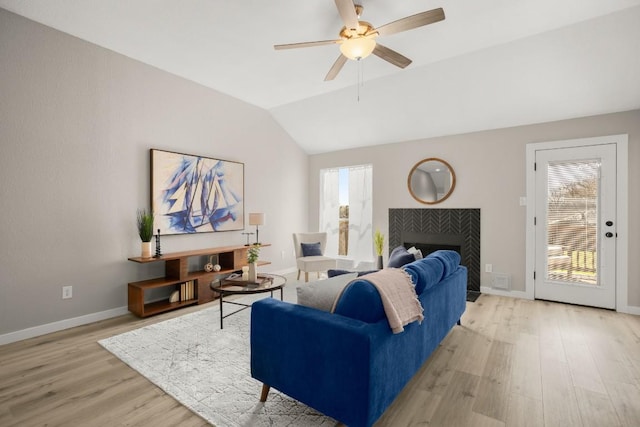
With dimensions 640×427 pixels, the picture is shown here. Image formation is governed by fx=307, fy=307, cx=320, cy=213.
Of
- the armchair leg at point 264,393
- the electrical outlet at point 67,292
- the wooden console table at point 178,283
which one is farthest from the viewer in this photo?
the wooden console table at point 178,283

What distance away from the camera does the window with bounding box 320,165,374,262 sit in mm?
5766

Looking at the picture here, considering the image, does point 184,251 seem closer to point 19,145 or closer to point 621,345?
point 19,145

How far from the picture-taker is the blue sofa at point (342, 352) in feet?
4.92

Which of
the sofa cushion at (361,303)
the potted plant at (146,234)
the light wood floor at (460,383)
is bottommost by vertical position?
the light wood floor at (460,383)

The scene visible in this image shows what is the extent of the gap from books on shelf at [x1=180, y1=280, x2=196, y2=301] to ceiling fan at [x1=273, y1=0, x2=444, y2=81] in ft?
9.70

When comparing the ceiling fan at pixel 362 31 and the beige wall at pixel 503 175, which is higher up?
the ceiling fan at pixel 362 31

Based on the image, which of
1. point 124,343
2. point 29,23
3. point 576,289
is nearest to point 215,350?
point 124,343

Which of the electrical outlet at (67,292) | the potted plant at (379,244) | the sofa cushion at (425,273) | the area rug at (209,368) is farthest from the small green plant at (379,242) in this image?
the electrical outlet at (67,292)

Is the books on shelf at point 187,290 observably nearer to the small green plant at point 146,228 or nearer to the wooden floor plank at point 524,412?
the small green plant at point 146,228

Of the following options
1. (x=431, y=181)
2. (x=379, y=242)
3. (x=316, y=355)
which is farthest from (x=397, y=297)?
(x=431, y=181)

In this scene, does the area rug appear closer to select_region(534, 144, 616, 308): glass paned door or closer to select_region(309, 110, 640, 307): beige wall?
select_region(309, 110, 640, 307): beige wall

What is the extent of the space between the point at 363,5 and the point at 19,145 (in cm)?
339

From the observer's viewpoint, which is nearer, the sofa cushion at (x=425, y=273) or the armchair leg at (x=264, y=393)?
the armchair leg at (x=264, y=393)

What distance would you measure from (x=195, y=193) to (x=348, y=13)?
3.09 metres
